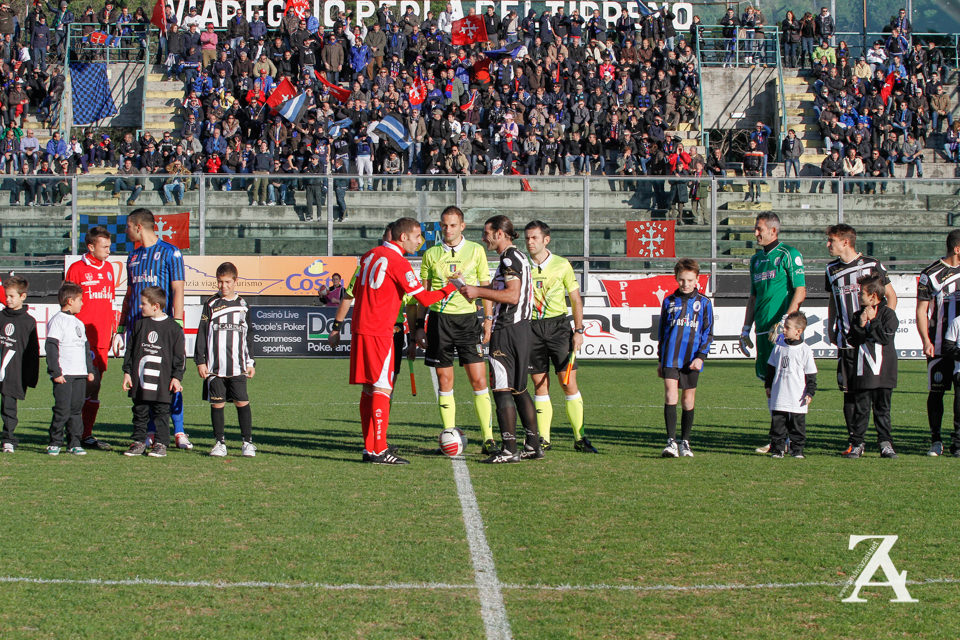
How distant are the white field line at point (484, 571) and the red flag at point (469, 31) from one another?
2828cm

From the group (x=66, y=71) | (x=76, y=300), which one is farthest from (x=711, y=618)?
(x=66, y=71)

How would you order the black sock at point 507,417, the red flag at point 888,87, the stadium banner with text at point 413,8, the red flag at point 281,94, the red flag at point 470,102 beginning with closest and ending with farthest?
the black sock at point 507,417
the red flag at point 470,102
the red flag at point 281,94
the red flag at point 888,87
the stadium banner with text at point 413,8

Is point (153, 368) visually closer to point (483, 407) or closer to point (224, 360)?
point (224, 360)

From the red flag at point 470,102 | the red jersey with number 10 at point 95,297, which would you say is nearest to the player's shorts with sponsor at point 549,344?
the red jersey with number 10 at point 95,297

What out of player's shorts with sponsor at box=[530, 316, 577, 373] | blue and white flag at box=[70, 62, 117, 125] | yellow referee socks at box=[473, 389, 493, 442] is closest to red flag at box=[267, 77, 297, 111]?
blue and white flag at box=[70, 62, 117, 125]

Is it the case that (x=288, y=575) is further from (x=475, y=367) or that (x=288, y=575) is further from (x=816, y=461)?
(x=816, y=461)

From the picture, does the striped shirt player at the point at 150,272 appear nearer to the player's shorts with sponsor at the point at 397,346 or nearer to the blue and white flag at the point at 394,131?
the player's shorts with sponsor at the point at 397,346

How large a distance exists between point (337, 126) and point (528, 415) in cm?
2133

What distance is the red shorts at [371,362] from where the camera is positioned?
8.50m

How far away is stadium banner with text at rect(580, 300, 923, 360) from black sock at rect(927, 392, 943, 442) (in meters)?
12.3

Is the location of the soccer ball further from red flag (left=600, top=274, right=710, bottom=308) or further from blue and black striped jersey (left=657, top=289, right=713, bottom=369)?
red flag (left=600, top=274, right=710, bottom=308)

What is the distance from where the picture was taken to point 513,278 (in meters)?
8.47

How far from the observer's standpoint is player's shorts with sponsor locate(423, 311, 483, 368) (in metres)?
9.06

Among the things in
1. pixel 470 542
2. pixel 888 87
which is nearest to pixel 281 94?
pixel 888 87
